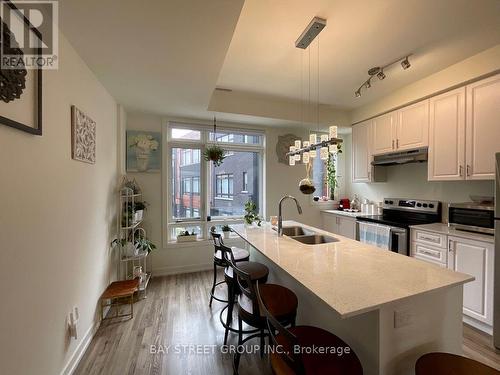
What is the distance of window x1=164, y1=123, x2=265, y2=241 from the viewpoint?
366 centimetres

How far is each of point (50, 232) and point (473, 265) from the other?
3.61m

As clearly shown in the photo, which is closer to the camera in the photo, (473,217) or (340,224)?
(473,217)

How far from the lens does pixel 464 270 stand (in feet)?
7.38

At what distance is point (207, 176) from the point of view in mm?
3814

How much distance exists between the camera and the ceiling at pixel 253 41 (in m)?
1.42

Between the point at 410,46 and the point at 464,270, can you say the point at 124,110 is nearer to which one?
the point at 410,46

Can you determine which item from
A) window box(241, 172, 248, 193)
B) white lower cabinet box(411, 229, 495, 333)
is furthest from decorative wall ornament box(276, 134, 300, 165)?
white lower cabinet box(411, 229, 495, 333)

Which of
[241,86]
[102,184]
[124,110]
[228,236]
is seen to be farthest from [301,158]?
[124,110]

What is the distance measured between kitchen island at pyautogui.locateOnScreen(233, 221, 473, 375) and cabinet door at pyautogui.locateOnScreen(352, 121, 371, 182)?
2.45m

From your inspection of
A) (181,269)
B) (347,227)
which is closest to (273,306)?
(181,269)

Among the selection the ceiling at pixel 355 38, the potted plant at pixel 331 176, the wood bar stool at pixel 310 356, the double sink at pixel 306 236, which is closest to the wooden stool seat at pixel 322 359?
the wood bar stool at pixel 310 356

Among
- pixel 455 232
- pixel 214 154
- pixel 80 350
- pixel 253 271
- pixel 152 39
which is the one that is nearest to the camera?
pixel 152 39

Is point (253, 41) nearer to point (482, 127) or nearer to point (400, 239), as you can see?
point (482, 127)

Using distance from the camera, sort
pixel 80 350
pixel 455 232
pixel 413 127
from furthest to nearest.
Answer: pixel 413 127
pixel 455 232
pixel 80 350
